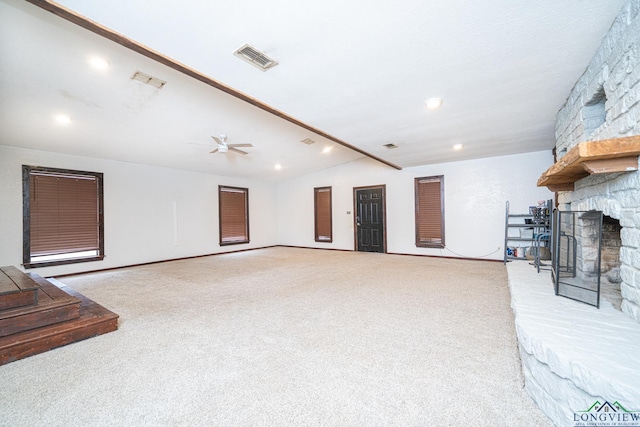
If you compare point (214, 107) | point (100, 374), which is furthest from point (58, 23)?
point (100, 374)

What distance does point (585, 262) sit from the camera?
9.05 feet

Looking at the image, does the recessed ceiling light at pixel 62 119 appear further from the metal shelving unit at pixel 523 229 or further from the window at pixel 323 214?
the metal shelving unit at pixel 523 229

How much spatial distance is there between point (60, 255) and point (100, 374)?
4.63 m

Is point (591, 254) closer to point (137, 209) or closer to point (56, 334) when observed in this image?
point (56, 334)

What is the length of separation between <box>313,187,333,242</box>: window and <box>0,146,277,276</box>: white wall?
238 cm

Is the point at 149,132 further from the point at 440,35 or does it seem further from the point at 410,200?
the point at 410,200

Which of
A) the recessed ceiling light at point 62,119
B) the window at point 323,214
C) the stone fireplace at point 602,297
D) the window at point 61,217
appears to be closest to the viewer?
the stone fireplace at point 602,297

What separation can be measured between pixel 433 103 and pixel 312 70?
162 centimetres

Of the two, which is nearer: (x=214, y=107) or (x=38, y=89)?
(x=38, y=89)

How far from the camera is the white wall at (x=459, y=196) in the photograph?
5.80m

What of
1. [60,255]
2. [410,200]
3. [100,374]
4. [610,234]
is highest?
[410,200]

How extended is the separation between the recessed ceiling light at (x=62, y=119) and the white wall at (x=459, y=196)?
607 centimetres

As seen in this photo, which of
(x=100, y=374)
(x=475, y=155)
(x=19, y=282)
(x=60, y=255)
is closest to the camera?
(x=100, y=374)

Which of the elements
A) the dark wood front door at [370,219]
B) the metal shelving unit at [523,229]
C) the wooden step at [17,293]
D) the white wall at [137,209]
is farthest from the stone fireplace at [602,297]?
the white wall at [137,209]
